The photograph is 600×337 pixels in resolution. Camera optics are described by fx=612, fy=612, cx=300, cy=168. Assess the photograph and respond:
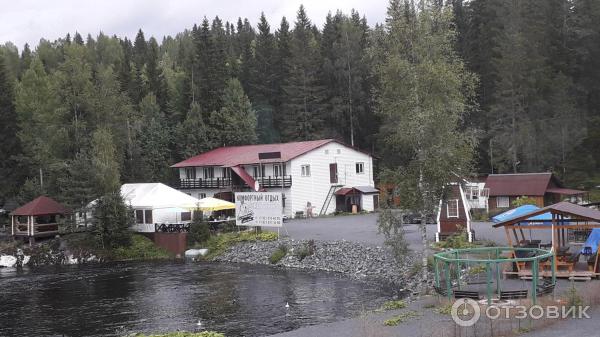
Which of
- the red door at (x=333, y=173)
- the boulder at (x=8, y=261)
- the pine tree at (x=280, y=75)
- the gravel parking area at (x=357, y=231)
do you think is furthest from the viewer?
the pine tree at (x=280, y=75)

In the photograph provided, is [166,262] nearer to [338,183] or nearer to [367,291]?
[367,291]

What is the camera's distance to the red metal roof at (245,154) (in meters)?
54.2

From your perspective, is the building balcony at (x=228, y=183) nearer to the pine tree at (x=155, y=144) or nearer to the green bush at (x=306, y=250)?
the pine tree at (x=155, y=144)

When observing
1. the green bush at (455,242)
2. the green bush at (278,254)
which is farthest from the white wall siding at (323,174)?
the green bush at (455,242)

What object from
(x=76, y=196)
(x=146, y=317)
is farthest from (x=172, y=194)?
(x=146, y=317)

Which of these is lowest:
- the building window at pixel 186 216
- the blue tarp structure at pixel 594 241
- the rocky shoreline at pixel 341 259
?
the rocky shoreline at pixel 341 259

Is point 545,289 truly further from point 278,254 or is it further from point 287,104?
point 287,104

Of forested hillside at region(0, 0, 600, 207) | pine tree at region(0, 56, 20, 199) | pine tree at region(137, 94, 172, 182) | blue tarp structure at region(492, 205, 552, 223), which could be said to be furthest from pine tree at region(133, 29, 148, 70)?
blue tarp structure at region(492, 205, 552, 223)

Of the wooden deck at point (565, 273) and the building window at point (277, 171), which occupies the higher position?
the building window at point (277, 171)

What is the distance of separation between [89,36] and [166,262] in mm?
120291

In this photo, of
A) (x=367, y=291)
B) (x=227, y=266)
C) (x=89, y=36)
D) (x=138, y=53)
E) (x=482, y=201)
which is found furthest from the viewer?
(x=89, y=36)

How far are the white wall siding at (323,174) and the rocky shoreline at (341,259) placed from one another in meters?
14.3

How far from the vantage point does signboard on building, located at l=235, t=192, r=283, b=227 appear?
40.4 m

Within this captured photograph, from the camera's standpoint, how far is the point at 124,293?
2814 cm
